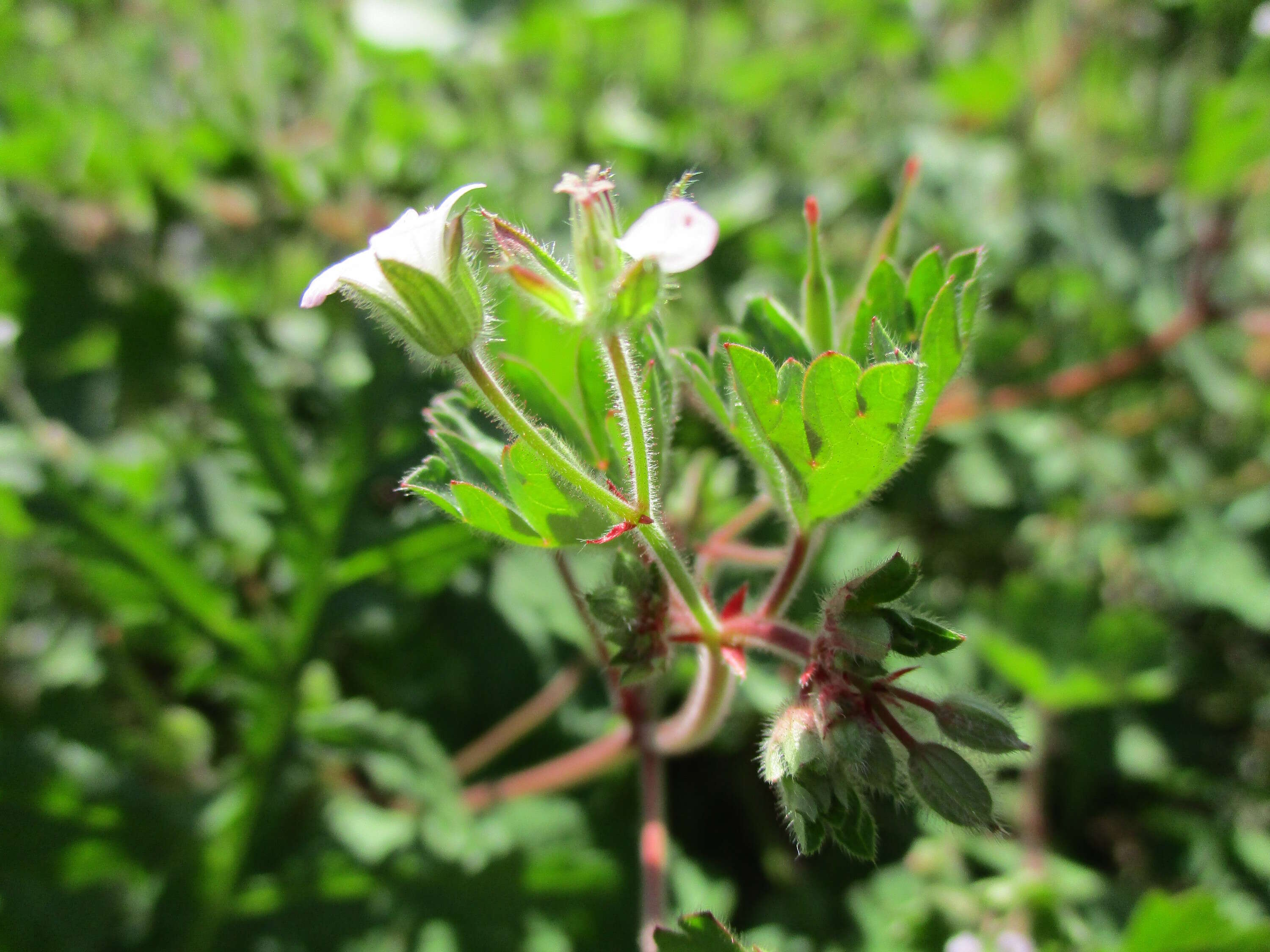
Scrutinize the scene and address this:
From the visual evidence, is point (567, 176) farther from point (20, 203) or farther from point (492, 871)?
point (20, 203)

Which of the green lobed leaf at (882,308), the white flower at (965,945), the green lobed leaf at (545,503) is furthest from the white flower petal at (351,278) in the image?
the white flower at (965,945)

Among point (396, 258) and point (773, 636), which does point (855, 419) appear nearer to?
point (773, 636)

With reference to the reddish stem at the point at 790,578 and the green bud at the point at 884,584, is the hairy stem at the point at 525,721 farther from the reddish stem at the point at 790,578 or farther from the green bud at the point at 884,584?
the green bud at the point at 884,584

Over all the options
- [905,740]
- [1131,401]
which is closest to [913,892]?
[905,740]

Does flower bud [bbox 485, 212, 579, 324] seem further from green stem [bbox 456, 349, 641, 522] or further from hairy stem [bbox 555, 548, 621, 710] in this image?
hairy stem [bbox 555, 548, 621, 710]

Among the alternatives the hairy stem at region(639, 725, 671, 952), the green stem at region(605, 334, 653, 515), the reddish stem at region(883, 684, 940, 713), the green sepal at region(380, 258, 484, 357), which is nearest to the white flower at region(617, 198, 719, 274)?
the green stem at region(605, 334, 653, 515)

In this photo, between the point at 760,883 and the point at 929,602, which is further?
the point at 760,883
